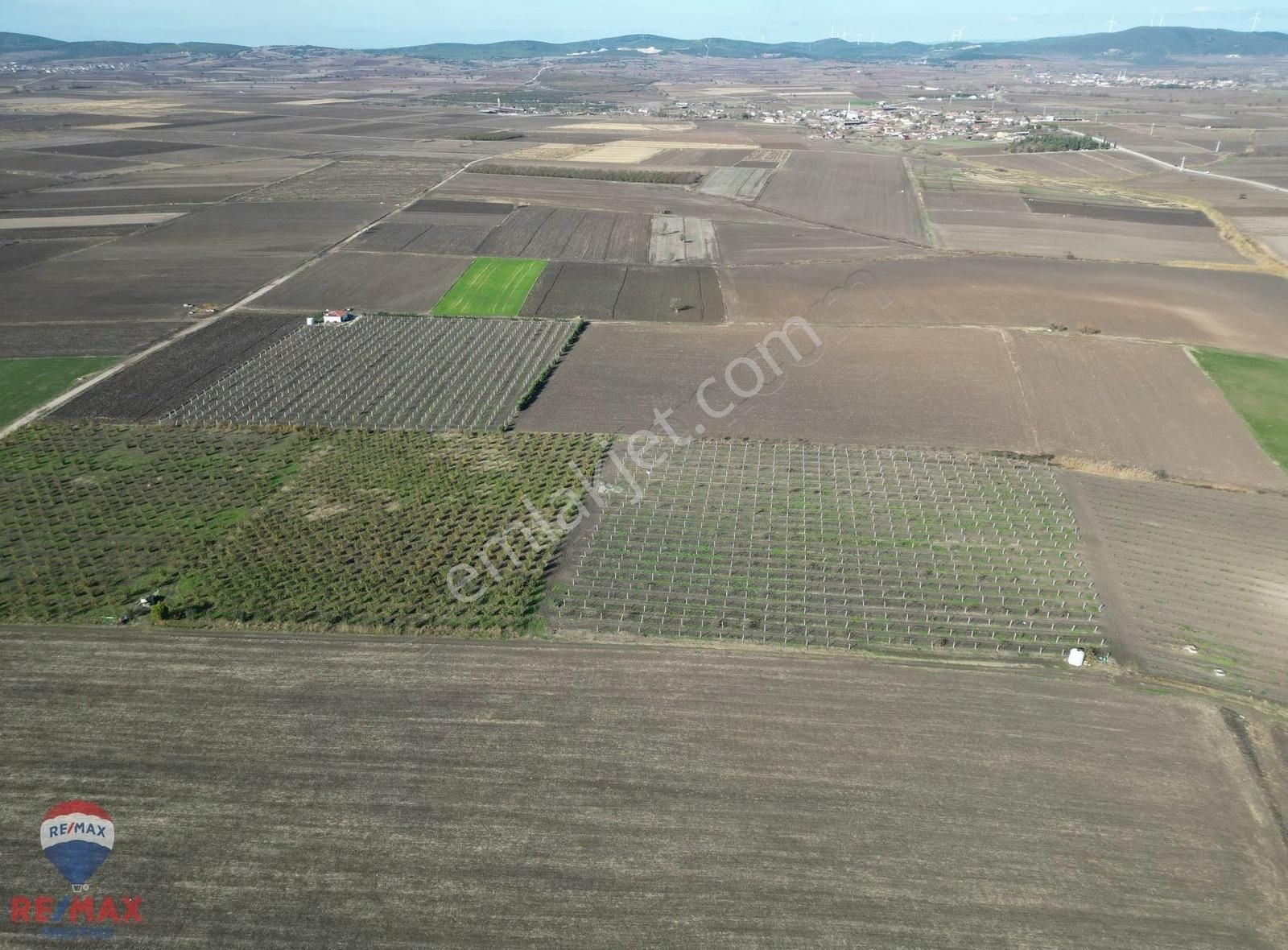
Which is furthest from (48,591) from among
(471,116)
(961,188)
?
(471,116)

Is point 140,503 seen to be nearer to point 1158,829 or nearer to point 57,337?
point 57,337

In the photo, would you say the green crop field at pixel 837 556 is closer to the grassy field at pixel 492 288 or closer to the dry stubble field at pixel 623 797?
the dry stubble field at pixel 623 797

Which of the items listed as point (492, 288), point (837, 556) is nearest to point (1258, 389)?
point (837, 556)

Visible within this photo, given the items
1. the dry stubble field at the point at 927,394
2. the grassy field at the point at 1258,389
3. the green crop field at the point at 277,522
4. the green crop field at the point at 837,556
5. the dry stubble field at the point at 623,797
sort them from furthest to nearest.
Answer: the grassy field at the point at 1258,389 → the dry stubble field at the point at 927,394 → the green crop field at the point at 277,522 → the green crop field at the point at 837,556 → the dry stubble field at the point at 623,797
